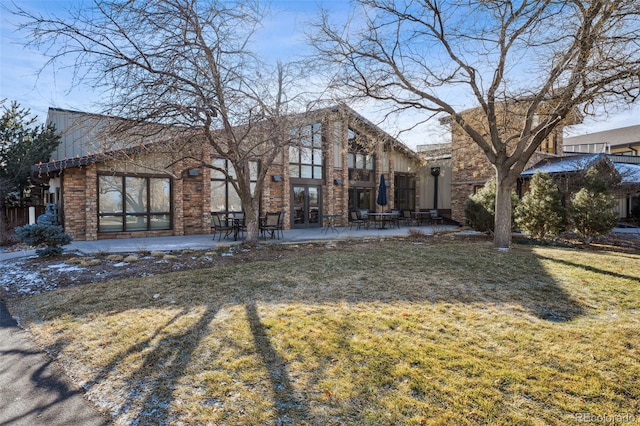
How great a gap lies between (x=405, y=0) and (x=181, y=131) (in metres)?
6.07

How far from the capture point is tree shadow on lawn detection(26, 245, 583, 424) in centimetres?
280

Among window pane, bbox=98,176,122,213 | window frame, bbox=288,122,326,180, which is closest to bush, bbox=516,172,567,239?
window frame, bbox=288,122,326,180

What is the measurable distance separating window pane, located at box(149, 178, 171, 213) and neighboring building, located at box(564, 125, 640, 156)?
27.1m

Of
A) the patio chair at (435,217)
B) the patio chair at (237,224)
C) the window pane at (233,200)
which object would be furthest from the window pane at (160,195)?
the patio chair at (435,217)

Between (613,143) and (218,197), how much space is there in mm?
32386

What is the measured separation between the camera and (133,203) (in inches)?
486

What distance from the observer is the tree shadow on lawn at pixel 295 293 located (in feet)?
9.18

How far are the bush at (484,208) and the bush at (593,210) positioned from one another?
207 cm

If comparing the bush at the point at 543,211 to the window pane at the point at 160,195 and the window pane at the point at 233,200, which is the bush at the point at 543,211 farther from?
the window pane at the point at 160,195

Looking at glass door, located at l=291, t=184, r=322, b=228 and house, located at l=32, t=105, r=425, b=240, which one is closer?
house, located at l=32, t=105, r=425, b=240

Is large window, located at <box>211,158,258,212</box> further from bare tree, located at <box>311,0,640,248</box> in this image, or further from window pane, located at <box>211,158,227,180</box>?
bare tree, located at <box>311,0,640,248</box>

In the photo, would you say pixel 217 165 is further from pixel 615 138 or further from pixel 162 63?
pixel 615 138

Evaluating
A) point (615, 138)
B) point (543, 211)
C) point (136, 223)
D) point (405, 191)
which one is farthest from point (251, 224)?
point (615, 138)

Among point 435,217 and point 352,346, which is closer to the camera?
point 352,346
